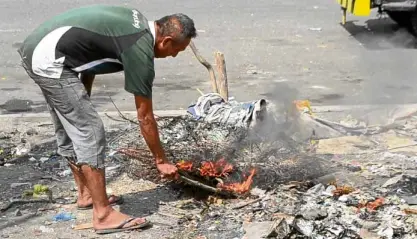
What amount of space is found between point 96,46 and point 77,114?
47cm

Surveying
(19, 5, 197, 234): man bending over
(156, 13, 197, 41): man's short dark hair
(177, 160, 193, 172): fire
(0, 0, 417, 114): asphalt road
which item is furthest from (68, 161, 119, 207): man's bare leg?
(0, 0, 417, 114): asphalt road

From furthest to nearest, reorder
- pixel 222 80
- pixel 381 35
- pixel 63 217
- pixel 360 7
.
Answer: pixel 381 35 < pixel 360 7 < pixel 222 80 < pixel 63 217

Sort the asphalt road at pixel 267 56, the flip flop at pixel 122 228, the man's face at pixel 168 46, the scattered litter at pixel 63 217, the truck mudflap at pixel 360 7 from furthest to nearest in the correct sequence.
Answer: the truck mudflap at pixel 360 7 < the asphalt road at pixel 267 56 < the scattered litter at pixel 63 217 < the flip flop at pixel 122 228 < the man's face at pixel 168 46

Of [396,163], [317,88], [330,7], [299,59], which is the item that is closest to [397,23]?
[330,7]

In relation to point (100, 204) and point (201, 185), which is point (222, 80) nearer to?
point (201, 185)

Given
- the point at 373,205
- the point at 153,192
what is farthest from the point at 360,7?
the point at 373,205

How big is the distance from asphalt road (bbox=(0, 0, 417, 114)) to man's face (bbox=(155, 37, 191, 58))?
2884 millimetres

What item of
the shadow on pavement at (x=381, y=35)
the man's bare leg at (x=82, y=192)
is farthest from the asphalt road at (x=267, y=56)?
the man's bare leg at (x=82, y=192)

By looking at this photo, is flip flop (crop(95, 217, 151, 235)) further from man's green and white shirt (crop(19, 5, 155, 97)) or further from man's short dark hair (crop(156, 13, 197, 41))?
man's short dark hair (crop(156, 13, 197, 41))

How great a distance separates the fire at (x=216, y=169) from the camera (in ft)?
16.7

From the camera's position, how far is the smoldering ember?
4602mm

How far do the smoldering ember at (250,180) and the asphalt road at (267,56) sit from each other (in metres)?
1.38

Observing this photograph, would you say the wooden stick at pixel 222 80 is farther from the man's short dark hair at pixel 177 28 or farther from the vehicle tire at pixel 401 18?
the vehicle tire at pixel 401 18

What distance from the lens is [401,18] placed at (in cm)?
1174
